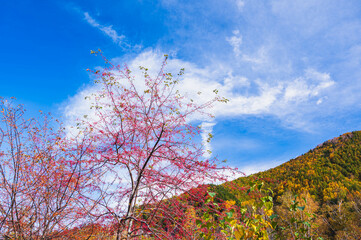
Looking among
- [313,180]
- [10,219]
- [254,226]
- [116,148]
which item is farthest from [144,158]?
[313,180]

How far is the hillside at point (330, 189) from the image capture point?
22.9 metres

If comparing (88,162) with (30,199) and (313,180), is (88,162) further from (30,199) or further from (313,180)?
(313,180)

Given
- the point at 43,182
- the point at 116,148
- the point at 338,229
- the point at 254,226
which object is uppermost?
the point at 116,148

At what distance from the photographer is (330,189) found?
33688mm

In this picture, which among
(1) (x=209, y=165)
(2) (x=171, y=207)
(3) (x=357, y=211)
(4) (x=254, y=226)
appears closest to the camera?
(4) (x=254, y=226)

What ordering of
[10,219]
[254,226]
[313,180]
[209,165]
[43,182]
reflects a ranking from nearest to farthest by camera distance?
[254,226]
[10,219]
[43,182]
[209,165]
[313,180]

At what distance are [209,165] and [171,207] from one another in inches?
57.5

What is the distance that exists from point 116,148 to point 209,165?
94.4 inches

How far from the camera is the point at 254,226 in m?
2.13

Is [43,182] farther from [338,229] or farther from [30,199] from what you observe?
[338,229]

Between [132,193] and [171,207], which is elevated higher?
[132,193]

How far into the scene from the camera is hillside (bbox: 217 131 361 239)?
2291 centimetres

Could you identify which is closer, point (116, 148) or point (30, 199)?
point (30, 199)

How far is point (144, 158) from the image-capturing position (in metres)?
5.41
